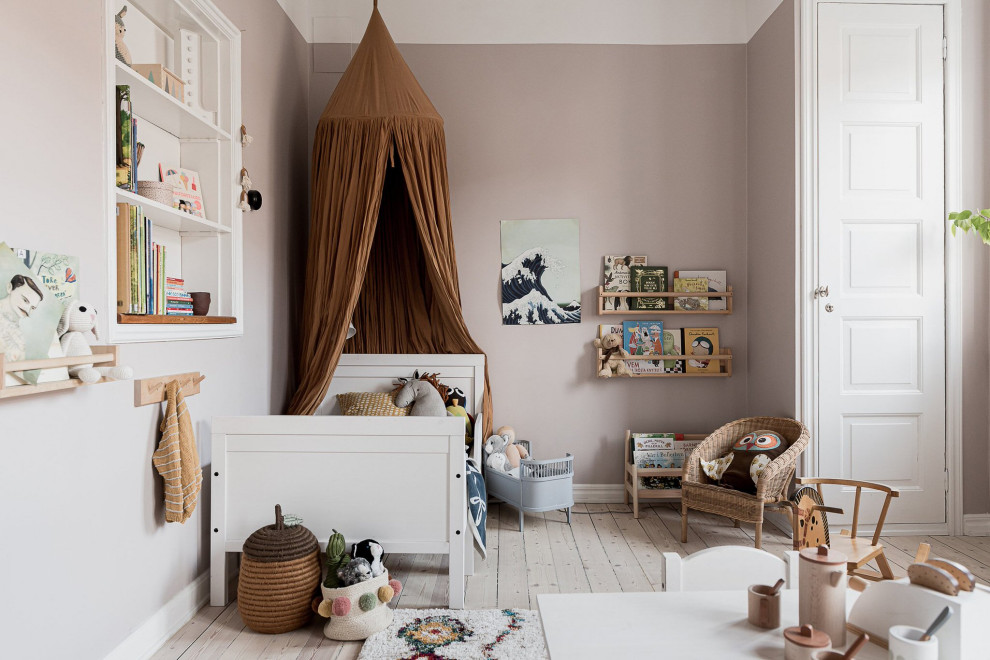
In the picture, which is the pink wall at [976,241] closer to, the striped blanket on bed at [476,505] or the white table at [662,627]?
the striped blanket on bed at [476,505]

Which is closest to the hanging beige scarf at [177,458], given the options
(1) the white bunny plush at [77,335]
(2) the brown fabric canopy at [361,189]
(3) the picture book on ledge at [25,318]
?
(1) the white bunny plush at [77,335]

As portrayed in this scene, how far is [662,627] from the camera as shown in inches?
41.8

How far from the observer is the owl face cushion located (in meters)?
3.15

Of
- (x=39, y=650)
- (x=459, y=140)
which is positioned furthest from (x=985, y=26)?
(x=39, y=650)

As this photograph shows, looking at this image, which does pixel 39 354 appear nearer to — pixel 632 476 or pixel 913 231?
pixel 632 476

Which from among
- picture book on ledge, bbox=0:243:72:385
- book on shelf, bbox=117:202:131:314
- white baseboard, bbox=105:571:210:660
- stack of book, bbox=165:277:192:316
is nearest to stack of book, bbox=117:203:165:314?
book on shelf, bbox=117:202:131:314

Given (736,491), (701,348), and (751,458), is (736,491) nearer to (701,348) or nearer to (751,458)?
(751,458)

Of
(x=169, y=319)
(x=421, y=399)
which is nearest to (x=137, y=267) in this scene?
(x=169, y=319)

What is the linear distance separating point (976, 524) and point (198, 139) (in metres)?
4.20

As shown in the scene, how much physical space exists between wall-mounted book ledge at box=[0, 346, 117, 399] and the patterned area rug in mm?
1209

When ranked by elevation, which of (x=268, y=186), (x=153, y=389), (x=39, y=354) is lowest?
(x=153, y=389)

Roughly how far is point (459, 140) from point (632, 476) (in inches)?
88.3

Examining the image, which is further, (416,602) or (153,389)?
(416,602)

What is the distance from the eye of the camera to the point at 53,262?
1635 millimetres
